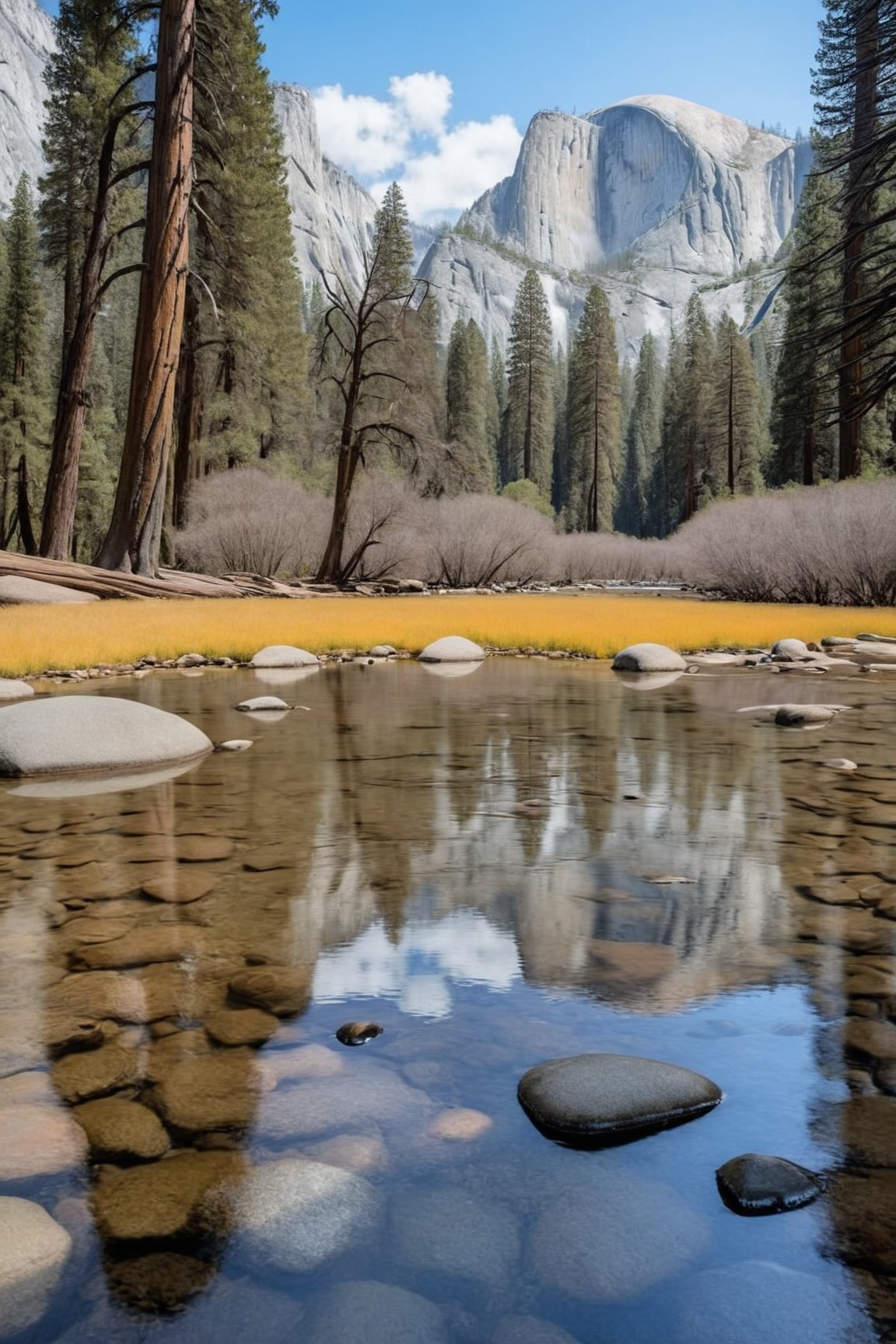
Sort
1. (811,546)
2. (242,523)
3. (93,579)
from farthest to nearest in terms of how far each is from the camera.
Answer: (242,523) → (811,546) → (93,579)

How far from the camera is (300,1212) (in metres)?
1.42

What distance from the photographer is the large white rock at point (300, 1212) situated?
1.35 metres

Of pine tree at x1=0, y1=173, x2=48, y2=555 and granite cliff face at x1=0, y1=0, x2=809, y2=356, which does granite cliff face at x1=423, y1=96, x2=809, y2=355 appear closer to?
granite cliff face at x1=0, y1=0, x2=809, y2=356

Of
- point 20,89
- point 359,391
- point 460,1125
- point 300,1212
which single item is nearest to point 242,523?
point 359,391

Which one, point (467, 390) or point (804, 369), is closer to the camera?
point (804, 369)

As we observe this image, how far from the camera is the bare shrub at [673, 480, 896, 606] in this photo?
16.8m

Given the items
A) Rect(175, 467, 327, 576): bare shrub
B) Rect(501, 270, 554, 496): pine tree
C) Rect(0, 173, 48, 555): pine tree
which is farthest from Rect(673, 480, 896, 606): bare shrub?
Rect(501, 270, 554, 496): pine tree

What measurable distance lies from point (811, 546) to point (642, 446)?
61.5 metres

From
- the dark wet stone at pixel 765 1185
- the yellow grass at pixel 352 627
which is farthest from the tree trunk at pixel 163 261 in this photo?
the dark wet stone at pixel 765 1185

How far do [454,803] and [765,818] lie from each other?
1.31 metres

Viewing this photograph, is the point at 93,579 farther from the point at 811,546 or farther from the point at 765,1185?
the point at 765,1185

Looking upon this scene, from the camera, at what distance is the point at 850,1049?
1941mm

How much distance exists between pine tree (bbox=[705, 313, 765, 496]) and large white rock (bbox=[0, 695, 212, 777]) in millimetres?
43056

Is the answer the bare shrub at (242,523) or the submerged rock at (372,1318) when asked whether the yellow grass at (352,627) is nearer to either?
the bare shrub at (242,523)
